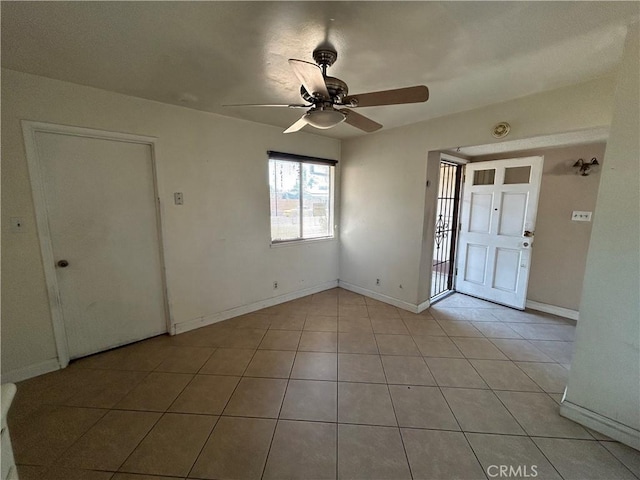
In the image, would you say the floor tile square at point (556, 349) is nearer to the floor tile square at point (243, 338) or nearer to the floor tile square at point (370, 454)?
the floor tile square at point (370, 454)

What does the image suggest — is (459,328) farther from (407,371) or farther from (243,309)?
(243,309)

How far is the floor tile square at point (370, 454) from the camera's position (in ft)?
4.42

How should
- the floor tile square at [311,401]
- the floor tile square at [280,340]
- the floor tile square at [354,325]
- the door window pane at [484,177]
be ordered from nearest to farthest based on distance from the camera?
1. the floor tile square at [311,401]
2. the floor tile square at [280,340]
3. the floor tile square at [354,325]
4. the door window pane at [484,177]

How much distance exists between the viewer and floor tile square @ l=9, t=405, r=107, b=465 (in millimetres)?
1438

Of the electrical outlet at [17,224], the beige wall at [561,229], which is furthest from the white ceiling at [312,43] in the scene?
the beige wall at [561,229]

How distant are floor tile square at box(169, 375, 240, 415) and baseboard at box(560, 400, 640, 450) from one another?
2.36 metres

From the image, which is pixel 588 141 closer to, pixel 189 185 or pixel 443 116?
pixel 443 116

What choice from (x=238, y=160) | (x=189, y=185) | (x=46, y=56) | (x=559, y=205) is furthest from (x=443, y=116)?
(x=46, y=56)

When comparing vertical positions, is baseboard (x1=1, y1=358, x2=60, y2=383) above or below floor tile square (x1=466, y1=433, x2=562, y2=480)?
above

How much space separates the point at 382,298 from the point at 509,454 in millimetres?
2250

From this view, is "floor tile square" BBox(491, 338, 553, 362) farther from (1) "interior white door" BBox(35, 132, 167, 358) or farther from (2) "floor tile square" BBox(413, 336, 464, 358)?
(1) "interior white door" BBox(35, 132, 167, 358)

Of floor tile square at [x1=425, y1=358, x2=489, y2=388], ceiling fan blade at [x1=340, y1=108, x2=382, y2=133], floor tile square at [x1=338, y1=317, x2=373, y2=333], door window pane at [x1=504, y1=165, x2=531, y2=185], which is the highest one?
ceiling fan blade at [x1=340, y1=108, x2=382, y2=133]

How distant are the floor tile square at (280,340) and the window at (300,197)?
4.03 ft
